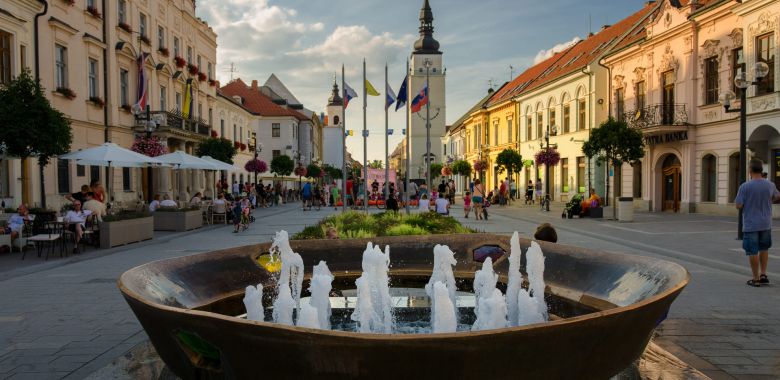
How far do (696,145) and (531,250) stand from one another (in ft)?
78.6

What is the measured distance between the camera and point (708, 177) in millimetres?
24281

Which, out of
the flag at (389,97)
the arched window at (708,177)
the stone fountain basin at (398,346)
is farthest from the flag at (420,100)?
the stone fountain basin at (398,346)

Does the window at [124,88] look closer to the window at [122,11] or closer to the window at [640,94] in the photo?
the window at [122,11]

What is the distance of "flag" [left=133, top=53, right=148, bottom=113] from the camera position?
24.5 meters

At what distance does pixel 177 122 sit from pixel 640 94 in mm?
25268

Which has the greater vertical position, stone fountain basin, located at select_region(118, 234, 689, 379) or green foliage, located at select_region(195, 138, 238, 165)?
green foliage, located at select_region(195, 138, 238, 165)

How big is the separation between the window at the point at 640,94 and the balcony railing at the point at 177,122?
2364 cm

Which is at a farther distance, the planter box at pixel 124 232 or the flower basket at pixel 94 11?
the flower basket at pixel 94 11

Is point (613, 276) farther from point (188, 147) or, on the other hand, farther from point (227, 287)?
point (188, 147)

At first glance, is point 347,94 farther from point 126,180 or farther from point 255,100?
point 255,100

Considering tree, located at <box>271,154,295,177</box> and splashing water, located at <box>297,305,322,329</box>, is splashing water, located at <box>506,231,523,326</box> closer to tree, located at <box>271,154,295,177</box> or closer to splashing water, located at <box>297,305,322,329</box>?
splashing water, located at <box>297,305,322,329</box>

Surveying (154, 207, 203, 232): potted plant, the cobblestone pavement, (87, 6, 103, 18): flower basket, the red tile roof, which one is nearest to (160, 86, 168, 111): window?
(87, 6, 103, 18): flower basket

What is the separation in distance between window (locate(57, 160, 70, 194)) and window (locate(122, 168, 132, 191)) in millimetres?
Result: 5151

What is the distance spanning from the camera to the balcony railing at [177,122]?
27219mm
